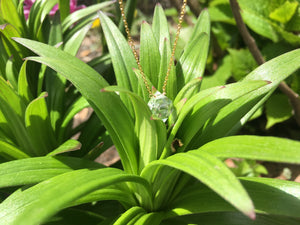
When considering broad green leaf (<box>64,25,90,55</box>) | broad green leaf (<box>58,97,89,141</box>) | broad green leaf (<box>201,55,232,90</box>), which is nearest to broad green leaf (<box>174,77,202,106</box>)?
broad green leaf (<box>58,97,89,141</box>)

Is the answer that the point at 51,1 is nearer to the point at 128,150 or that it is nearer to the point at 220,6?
the point at 128,150

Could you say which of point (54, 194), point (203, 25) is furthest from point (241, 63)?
point (54, 194)

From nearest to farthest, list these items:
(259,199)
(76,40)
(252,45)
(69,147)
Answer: (259,199), (69,147), (76,40), (252,45)

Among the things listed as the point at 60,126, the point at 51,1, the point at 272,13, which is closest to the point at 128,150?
the point at 60,126

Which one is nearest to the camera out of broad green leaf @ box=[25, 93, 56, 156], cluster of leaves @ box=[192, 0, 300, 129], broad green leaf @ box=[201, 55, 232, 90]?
broad green leaf @ box=[25, 93, 56, 156]

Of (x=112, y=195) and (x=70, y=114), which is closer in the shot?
(x=112, y=195)

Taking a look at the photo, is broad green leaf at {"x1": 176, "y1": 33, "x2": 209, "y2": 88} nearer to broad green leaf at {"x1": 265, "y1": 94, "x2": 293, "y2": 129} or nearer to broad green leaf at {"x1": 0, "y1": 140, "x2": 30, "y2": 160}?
broad green leaf at {"x1": 0, "y1": 140, "x2": 30, "y2": 160}

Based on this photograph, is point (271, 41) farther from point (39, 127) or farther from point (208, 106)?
point (39, 127)
